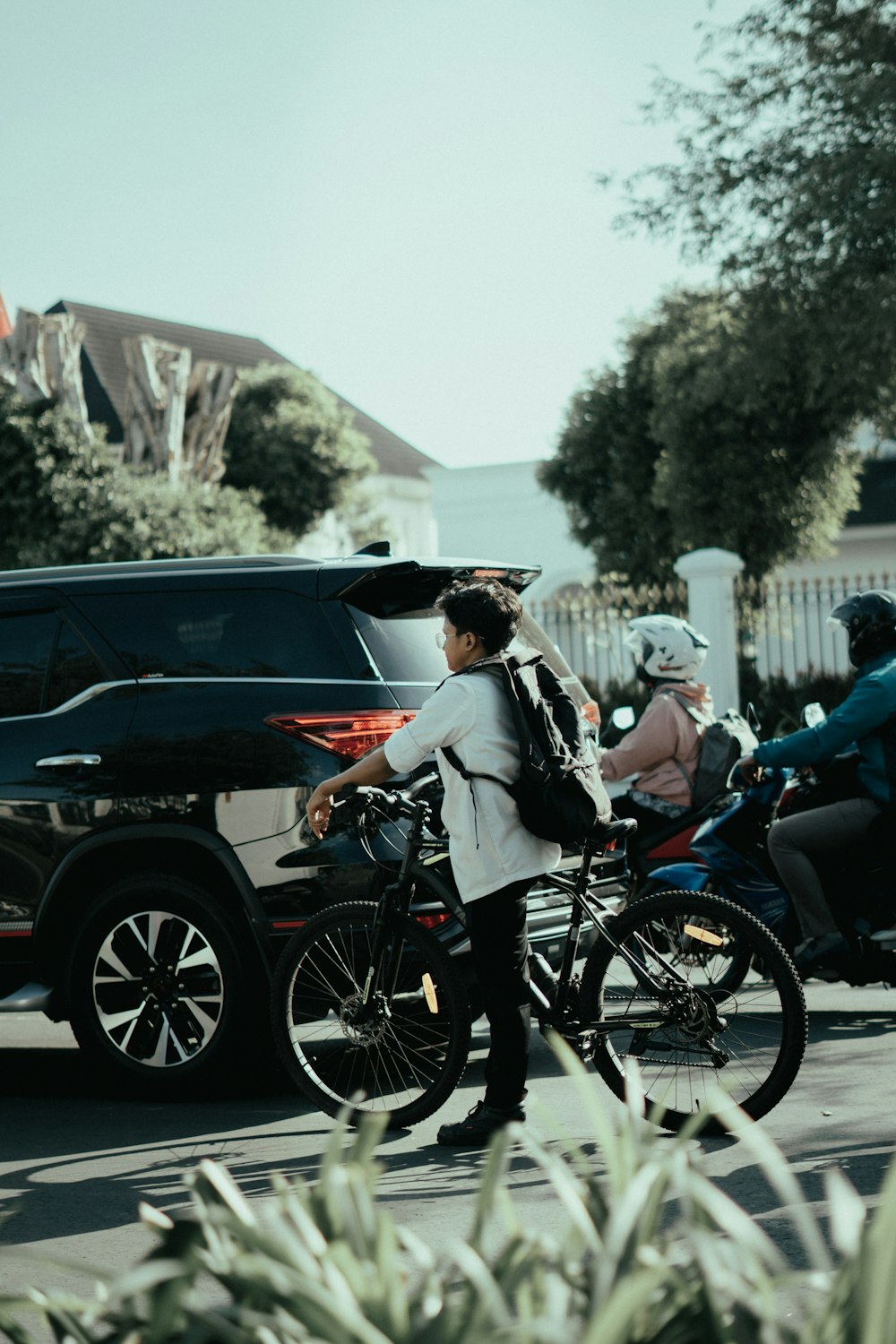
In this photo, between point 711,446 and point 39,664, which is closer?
point 39,664

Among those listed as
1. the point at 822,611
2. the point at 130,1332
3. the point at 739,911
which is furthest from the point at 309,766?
the point at 822,611

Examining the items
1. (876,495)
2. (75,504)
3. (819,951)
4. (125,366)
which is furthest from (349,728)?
(125,366)

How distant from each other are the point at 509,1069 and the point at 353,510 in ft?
126

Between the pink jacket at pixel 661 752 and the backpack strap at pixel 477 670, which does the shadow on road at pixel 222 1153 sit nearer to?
the backpack strap at pixel 477 670

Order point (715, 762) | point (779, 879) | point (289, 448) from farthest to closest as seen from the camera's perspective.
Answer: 1. point (289, 448)
2. point (715, 762)
3. point (779, 879)

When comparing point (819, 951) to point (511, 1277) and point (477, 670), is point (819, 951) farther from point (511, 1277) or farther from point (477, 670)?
point (511, 1277)

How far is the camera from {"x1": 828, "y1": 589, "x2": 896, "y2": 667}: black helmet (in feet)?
21.2

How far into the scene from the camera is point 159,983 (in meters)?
5.89

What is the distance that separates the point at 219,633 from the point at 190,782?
1.99 ft

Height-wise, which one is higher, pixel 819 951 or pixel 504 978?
pixel 504 978

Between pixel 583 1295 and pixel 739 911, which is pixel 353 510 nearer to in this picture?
pixel 739 911

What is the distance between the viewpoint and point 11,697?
634 centimetres

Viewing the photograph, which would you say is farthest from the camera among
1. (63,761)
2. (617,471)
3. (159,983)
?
(617,471)

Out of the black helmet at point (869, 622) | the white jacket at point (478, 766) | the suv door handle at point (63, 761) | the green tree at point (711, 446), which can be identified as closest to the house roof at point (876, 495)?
the green tree at point (711, 446)
